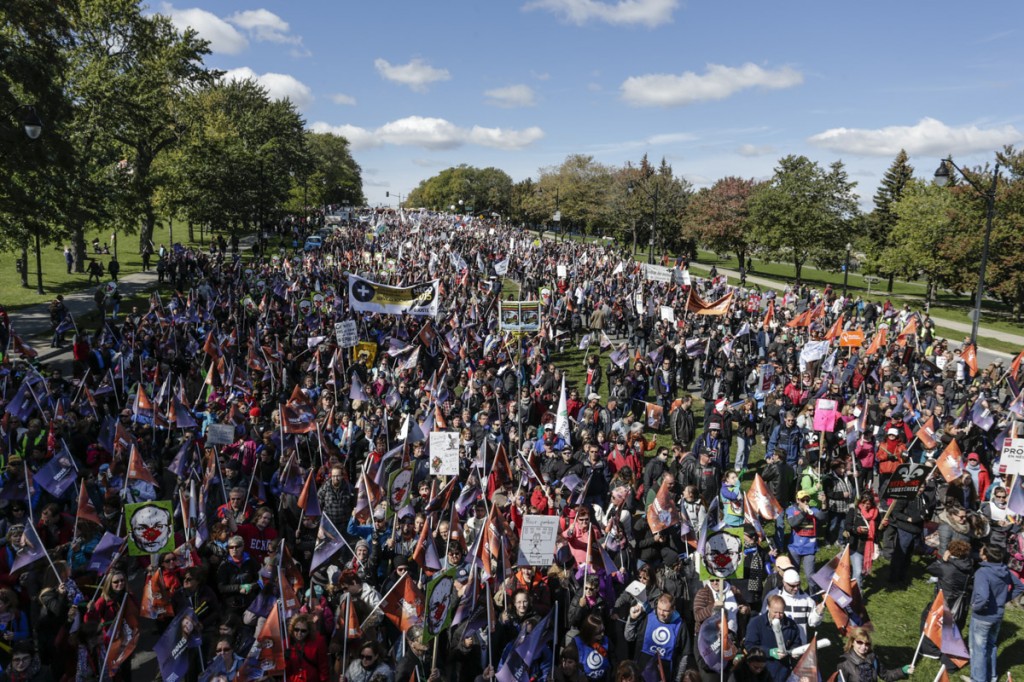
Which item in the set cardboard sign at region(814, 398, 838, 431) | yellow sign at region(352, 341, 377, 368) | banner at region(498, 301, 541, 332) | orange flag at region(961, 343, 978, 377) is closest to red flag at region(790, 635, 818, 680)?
cardboard sign at region(814, 398, 838, 431)

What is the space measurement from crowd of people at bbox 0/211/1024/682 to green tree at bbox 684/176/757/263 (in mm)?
42471

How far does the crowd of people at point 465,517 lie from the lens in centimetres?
667

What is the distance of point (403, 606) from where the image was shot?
685 centimetres

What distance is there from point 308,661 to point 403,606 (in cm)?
103

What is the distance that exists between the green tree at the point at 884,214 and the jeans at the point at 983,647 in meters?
52.0

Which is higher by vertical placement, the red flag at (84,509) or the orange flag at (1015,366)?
the orange flag at (1015,366)

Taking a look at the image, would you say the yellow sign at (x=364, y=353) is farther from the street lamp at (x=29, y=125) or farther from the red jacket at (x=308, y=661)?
the red jacket at (x=308, y=661)

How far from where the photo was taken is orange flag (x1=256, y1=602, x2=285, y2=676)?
6430 mm

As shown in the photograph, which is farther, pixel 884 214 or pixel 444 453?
pixel 884 214

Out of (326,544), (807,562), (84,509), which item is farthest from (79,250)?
(807,562)

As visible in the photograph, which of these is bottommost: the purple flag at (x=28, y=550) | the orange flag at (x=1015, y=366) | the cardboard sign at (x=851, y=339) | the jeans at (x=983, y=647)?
the jeans at (x=983, y=647)

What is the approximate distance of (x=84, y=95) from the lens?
36406mm

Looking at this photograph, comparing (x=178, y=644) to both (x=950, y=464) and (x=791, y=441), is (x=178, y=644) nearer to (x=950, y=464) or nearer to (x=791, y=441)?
(x=791, y=441)

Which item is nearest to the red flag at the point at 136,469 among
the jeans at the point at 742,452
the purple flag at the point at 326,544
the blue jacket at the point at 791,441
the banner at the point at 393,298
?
the purple flag at the point at 326,544
